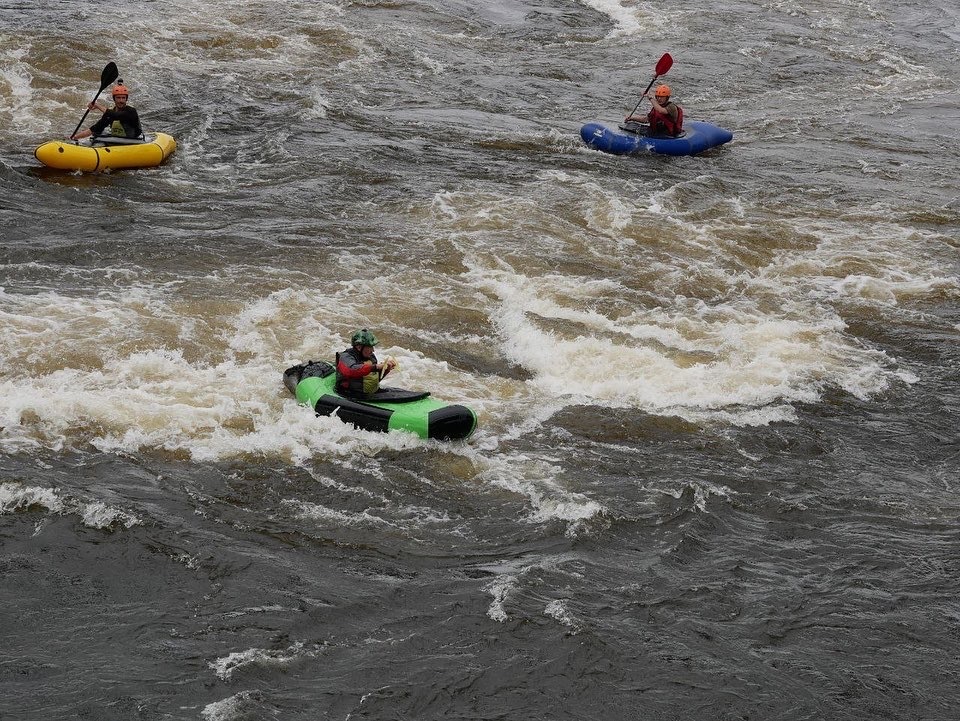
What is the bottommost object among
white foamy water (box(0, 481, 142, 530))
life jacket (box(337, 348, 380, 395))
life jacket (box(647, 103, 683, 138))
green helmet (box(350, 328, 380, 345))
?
white foamy water (box(0, 481, 142, 530))

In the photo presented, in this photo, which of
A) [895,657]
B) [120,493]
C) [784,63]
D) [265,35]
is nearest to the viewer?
[895,657]

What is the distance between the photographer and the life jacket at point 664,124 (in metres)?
16.8

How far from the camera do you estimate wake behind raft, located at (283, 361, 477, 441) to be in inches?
356

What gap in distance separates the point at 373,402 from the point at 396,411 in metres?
0.22

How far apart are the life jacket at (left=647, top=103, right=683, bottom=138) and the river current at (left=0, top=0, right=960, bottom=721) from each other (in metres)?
0.57

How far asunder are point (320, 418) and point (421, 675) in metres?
2.93

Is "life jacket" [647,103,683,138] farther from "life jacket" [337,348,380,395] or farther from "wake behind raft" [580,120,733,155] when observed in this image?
"life jacket" [337,348,380,395]

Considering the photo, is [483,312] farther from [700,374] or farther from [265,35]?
[265,35]

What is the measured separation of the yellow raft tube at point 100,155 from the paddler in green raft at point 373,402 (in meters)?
6.26

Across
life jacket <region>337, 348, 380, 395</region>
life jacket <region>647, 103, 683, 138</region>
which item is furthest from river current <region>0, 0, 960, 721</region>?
life jacket <region>647, 103, 683, 138</region>

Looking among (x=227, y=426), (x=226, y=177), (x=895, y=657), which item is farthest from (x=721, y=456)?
(x=226, y=177)

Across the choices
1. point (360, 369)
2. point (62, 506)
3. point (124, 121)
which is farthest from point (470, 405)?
point (124, 121)

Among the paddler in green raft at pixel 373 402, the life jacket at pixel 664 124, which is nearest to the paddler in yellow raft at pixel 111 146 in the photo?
the paddler in green raft at pixel 373 402

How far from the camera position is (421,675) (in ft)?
22.5
